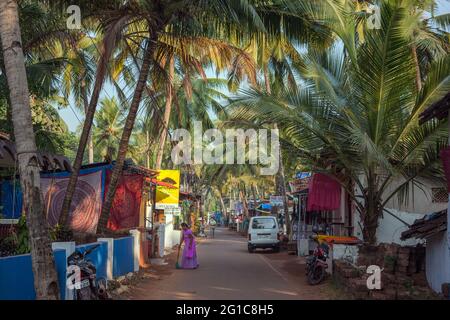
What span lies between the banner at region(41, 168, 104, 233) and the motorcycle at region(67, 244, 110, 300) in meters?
7.96

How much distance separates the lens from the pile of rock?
9812 mm

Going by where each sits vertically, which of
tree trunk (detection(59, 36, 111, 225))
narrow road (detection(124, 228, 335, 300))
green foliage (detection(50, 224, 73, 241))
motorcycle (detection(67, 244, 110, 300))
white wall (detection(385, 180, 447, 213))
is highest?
tree trunk (detection(59, 36, 111, 225))

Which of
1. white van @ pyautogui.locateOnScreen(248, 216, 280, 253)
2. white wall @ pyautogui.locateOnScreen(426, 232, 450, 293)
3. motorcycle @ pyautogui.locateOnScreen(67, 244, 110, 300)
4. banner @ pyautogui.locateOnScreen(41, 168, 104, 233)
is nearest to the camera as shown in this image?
motorcycle @ pyautogui.locateOnScreen(67, 244, 110, 300)

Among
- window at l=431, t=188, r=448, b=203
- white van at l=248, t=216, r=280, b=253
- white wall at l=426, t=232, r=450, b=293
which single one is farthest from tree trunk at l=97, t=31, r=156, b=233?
white van at l=248, t=216, r=280, b=253

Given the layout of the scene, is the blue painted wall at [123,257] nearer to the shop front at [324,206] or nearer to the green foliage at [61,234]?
the green foliage at [61,234]

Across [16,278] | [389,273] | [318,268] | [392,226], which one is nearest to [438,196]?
[392,226]

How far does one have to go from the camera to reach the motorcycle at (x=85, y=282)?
817cm

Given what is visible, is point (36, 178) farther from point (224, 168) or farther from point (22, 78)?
point (224, 168)

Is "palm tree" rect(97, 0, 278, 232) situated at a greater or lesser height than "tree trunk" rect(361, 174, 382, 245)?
greater

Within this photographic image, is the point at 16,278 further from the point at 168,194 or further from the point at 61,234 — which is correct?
the point at 168,194

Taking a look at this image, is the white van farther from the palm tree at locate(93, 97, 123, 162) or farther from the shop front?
the palm tree at locate(93, 97, 123, 162)

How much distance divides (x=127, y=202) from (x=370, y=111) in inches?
347
